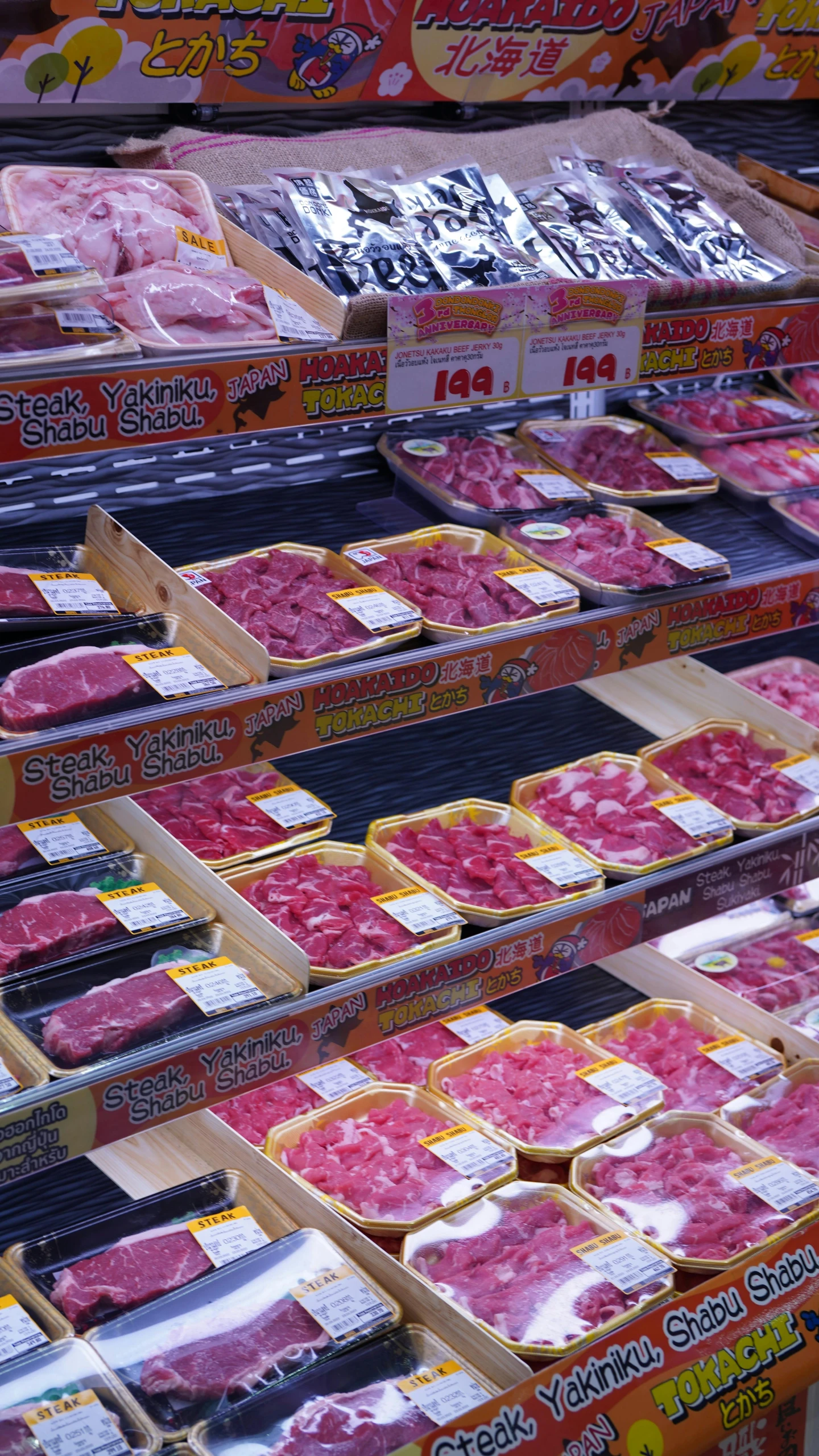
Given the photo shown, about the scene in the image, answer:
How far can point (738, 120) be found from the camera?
3186mm

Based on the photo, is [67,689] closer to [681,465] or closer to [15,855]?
[15,855]

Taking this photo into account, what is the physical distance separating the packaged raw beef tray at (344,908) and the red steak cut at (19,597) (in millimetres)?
652

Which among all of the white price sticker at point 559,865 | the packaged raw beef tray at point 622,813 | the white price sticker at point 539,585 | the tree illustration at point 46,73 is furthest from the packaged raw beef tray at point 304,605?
the tree illustration at point 46,73

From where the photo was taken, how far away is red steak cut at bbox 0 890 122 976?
214 centimetres

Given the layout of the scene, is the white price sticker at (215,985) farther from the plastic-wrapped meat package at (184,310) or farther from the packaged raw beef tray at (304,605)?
the plastic-wrapped meat package at (184,310)

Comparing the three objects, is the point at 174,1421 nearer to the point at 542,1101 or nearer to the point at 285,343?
the point at 542,1101

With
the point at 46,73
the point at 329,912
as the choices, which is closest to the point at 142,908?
the point at 329,912

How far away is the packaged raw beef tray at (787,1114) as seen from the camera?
104 inches

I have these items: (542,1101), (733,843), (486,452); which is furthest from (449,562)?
(542,1101)

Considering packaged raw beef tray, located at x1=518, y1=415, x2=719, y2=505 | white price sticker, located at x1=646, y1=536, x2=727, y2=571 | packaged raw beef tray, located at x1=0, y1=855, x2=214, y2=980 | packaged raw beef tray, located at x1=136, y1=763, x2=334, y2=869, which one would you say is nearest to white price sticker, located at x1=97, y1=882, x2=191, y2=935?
packaged raw beef tray, located at x1=0, y1=855, x2=214, y2=980

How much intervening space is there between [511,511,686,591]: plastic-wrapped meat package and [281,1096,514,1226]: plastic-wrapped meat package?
106 centimetres

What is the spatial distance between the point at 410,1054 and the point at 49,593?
1201 millimetres

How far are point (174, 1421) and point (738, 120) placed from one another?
291 centimetres

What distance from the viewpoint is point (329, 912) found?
2.42 metres
